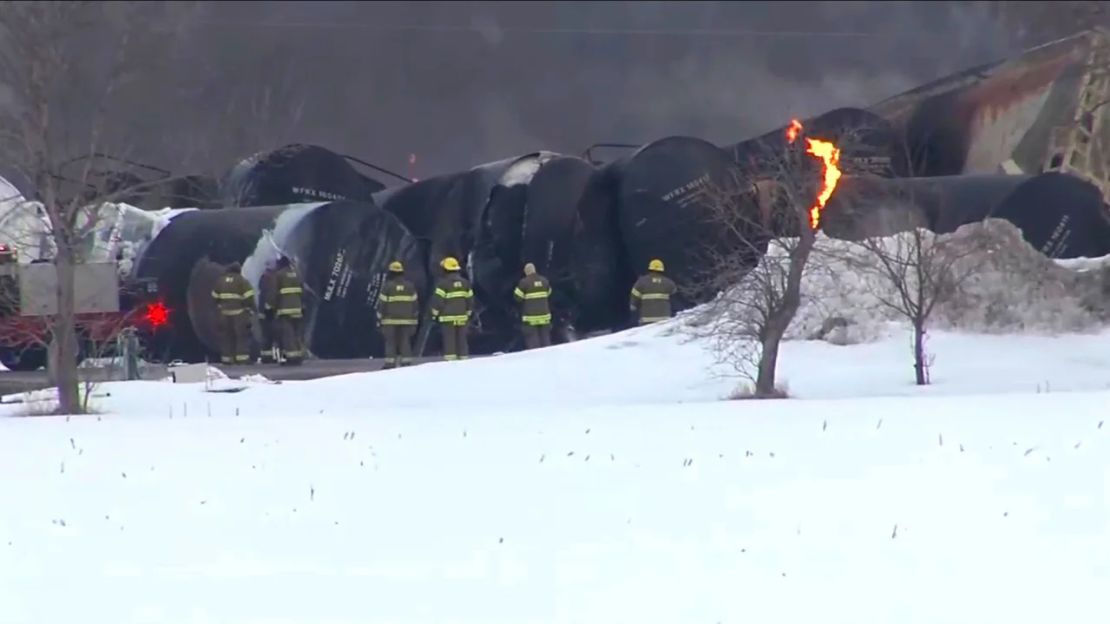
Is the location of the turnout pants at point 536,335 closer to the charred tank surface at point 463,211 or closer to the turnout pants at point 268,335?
the charred tank surface at point 463,211

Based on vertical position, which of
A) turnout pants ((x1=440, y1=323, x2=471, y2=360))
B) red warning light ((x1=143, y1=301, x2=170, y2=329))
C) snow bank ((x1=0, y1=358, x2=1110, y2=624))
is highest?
red warning light ((x1=143, y1=301, x2=170, y2=329))

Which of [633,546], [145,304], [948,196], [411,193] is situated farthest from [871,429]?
[411,193]

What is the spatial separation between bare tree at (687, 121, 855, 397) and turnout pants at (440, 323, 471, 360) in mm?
3463

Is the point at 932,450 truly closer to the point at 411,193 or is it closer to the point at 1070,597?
the point at 1070,597

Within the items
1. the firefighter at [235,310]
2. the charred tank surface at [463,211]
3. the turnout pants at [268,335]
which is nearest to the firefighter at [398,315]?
the charred tank surface at [463,211]

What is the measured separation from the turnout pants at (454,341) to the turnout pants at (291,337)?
206 centimetres

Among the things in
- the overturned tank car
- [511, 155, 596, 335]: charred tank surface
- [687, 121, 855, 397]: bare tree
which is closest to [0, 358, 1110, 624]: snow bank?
[687, 121, 855, 397]: bare tree

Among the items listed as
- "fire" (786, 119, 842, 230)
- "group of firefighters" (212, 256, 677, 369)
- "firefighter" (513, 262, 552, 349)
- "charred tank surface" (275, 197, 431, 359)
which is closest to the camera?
"fire" (786, 119, 842, 230)

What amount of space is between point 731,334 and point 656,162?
→ 7.66 meters

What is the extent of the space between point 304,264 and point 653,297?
4.84m

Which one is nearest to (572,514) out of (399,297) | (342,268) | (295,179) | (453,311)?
(453,311)

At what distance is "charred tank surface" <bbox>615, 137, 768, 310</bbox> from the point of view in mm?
23188

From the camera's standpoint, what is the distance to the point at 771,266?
16359 mm

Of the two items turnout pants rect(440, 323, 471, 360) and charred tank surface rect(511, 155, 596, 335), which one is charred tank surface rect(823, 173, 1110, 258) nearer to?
charred tank surface rect(511, 155, 596, 335)
